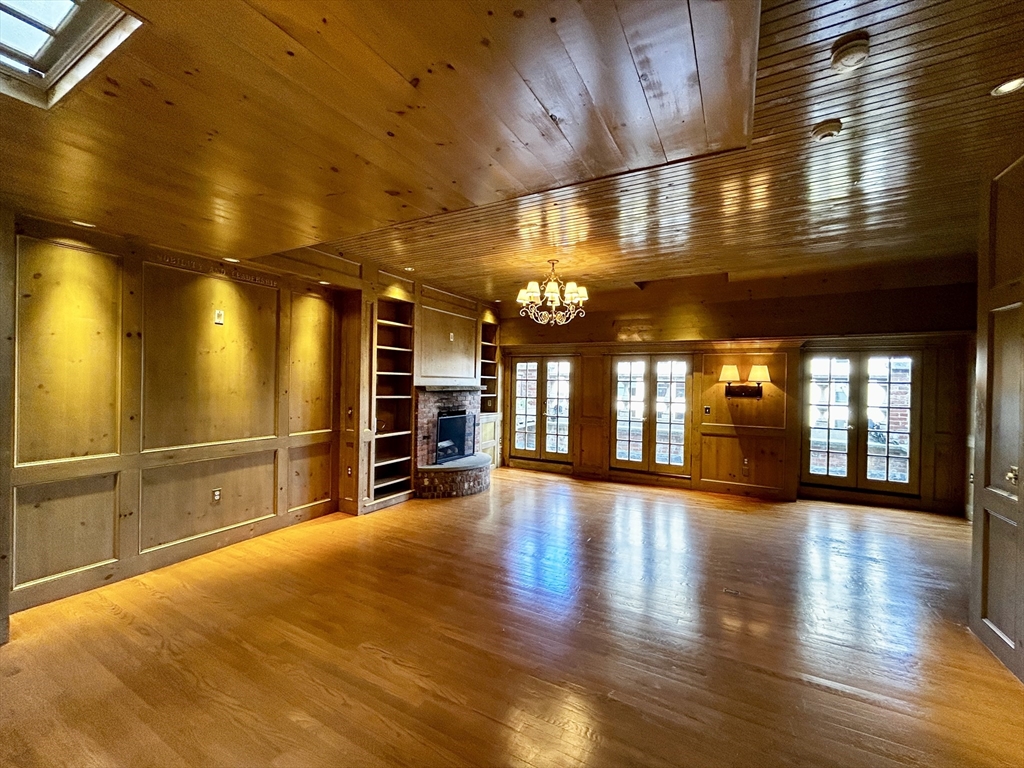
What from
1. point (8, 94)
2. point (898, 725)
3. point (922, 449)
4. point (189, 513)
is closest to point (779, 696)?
point (898, 725)

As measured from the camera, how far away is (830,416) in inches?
244

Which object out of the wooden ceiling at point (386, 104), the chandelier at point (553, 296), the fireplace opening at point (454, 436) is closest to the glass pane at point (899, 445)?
the chandelier at point (553, 296)

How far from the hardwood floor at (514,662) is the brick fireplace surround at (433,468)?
5.60 feet

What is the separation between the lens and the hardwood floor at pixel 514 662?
74.6 inches

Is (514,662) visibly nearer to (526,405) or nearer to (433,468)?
(433,468)

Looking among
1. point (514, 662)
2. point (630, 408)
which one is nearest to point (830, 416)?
point (630, 408)

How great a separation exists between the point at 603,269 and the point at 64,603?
5.60m

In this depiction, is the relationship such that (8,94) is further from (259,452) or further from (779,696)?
(779,696)

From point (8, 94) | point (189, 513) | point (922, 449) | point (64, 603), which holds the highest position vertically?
point (8, 94)

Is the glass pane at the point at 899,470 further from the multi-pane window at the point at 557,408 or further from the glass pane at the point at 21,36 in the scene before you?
the glass pane at the point at 21,36

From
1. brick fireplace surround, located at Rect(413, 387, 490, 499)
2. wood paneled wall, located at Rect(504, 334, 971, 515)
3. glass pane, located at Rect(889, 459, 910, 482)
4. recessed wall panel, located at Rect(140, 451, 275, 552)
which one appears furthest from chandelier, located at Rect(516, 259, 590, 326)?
glass pane, located at Rect(889, 459, 910, 482)

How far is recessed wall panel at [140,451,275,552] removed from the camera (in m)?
3.62

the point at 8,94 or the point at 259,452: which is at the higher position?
the point at 8,94

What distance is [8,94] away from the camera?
5.03ft
